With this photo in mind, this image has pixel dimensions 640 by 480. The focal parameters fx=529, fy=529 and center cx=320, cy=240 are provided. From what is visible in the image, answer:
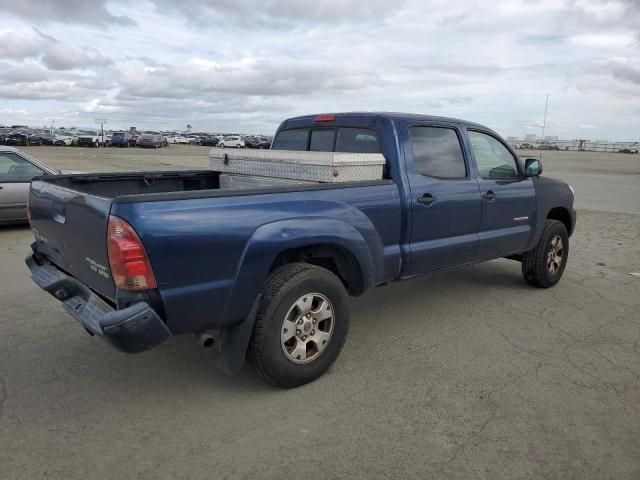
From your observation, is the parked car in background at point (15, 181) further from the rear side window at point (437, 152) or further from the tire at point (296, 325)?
the tire at point (296, 325)

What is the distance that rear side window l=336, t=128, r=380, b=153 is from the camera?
4285mm

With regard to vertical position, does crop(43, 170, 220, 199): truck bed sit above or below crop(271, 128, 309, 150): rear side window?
below

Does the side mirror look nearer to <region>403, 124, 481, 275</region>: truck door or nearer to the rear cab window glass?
<region>403, 124, 481, 275</region>: truck door

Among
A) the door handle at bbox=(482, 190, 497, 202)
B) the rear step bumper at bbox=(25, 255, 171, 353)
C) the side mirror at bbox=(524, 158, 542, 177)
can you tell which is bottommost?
the rear step bumper at bbox=(25, 255, 171, 353)

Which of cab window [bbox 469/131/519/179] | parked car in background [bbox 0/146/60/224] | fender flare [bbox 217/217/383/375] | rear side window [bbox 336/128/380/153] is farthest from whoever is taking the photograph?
parked car in background [bbox 0/146/60/224]

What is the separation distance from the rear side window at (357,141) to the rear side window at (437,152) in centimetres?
A: 32

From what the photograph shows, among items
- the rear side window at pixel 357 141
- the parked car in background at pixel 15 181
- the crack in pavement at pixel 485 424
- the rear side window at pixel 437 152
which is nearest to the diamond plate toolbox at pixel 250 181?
the rear side window at pixel 357 141

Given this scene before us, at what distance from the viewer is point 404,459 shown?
109 inches

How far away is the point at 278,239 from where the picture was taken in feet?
10.5

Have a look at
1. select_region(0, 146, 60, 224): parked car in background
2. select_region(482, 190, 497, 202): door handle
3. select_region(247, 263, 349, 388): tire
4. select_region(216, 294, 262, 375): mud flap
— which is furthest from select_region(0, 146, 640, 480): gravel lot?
select_region(0, 146, 60, 224): parked car in background

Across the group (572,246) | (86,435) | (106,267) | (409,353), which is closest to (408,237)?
(409,353)

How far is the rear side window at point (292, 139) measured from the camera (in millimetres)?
5045

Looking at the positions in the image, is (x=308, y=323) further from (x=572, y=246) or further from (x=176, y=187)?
(x=572, y=246)

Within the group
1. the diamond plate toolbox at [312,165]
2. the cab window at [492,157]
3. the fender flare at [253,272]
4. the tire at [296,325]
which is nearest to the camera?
the fender flare at [253,272]
